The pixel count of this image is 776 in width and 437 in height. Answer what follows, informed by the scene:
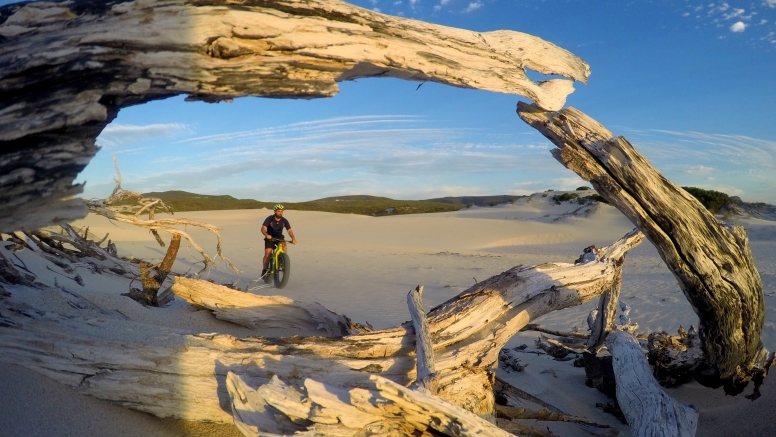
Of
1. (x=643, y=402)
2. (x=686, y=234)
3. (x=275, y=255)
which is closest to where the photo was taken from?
(x=643, y=402)

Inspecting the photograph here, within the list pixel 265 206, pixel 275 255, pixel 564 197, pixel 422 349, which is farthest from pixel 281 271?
pixel 265 206

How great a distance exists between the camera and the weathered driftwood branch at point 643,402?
2955mm

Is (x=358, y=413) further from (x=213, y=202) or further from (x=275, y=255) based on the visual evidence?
(x=213, y=202)

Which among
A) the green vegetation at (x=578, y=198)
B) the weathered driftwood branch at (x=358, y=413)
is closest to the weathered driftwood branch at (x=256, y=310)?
the weathered driftwood branch at (x=358, y=413)

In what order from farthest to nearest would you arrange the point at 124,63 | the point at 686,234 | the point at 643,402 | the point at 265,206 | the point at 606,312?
the point at 265,206 < the point at 606,312 < the point at 686,234 < the point at 643,402 < the point at 124,63

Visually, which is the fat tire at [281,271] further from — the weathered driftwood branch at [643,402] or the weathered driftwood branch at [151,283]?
the weathered driftwood branch at [643,402]

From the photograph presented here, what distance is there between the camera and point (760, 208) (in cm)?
2666

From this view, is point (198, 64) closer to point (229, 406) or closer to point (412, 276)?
point (229, 406)

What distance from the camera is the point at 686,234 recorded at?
3.51 m

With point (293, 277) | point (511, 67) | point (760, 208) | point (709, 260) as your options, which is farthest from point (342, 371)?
point (760, 208)

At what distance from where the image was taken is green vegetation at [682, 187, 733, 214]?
21.8m

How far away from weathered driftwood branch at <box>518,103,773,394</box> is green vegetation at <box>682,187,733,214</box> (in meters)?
20.0

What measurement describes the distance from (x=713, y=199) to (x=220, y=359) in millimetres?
24187

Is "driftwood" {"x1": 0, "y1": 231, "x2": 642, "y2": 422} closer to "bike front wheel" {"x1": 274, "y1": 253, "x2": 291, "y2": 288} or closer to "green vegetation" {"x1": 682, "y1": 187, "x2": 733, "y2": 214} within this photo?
"bike front wheel" {"x1": 274, "y1": 253, "x2": 291, "y2": 288}
